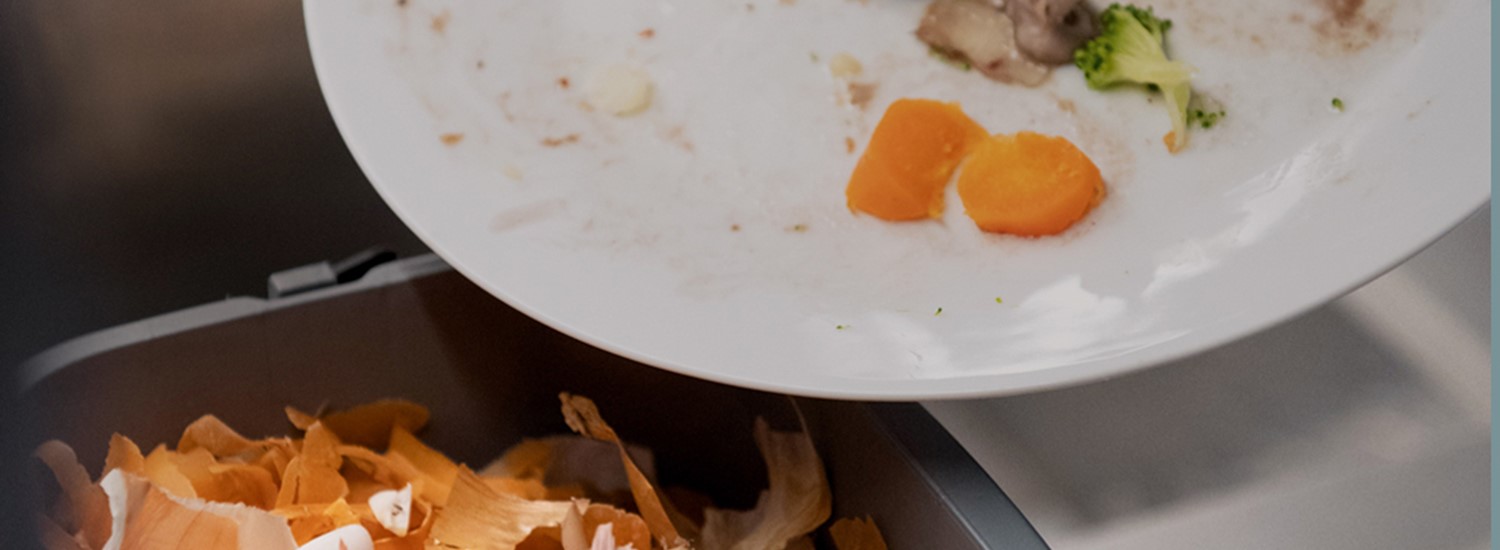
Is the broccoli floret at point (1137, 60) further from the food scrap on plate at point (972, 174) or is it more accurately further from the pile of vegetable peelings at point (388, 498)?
the pile of vegetable peelings at point (388, 498)

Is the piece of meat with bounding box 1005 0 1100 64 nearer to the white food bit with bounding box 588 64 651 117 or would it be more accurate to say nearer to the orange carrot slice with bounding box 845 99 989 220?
the orange carrot slice with bounding box 845 99 989 220

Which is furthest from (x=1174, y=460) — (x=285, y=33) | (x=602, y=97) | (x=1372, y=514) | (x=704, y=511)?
(x=285, y=33)

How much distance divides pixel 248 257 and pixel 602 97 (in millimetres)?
470

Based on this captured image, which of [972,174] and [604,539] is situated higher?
[972,174]

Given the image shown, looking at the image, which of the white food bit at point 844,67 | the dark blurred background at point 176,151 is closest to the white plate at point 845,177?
the white food bit at point 844,67

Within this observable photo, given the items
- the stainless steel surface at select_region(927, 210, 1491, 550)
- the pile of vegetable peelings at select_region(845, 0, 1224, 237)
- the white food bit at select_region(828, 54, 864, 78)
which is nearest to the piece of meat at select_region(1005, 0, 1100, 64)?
the pile of vegetable peelings at select_region(845, 0, 1224, 237)

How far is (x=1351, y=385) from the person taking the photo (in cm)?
73

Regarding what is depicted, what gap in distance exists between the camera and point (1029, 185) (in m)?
0.72

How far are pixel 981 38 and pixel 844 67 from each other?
0.31 feet

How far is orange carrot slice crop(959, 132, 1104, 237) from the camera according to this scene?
2.33ft

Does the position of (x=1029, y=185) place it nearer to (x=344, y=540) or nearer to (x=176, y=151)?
(x=344, y=540)

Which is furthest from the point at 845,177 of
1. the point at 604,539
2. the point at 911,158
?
the point at 604,539

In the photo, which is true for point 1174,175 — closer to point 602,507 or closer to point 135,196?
point 602,507

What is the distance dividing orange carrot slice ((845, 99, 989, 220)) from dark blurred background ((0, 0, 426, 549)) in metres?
0.53
